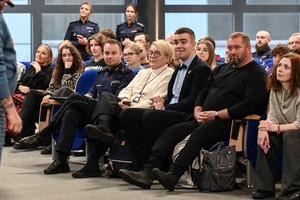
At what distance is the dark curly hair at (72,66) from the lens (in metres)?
5.50

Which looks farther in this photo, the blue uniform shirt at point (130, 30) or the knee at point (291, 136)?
the blue uniform shirt at point (130, 30)

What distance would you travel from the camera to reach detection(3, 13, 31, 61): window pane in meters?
9.55

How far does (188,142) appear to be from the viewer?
368cm

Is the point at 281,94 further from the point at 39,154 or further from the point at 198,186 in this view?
the point at 39,154

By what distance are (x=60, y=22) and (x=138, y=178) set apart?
255 inches

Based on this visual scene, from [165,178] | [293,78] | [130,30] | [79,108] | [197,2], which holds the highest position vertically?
[197,2]

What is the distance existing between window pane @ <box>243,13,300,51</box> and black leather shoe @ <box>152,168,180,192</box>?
21.1ft

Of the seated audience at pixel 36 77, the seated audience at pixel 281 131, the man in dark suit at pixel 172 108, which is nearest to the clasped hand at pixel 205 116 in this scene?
the man in dark suit at pixel 172 108

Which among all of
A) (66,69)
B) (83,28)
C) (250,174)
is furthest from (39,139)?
(83,28)

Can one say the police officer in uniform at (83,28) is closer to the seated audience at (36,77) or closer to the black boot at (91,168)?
the seated audience at (36,77)

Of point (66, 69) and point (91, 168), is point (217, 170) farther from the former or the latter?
point (66, 69)

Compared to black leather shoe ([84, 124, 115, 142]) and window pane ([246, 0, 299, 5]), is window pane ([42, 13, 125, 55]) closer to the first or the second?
window pane ([246, 0, 299, 5])

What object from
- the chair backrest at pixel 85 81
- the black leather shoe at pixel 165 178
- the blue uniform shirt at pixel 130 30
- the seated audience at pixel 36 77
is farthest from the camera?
the blue uniform shirt at pixel 130 30

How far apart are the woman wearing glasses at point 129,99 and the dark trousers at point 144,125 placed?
6.9 inches
